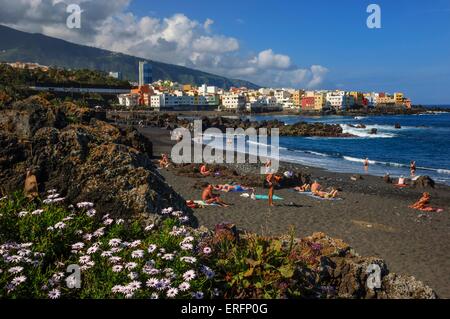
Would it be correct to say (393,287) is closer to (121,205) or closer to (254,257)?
(254,257)

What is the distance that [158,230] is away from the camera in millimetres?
4742

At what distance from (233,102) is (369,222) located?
154 meters

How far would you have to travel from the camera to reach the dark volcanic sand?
1017cm

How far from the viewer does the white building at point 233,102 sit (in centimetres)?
16412

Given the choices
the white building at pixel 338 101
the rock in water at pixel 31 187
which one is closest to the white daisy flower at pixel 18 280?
the rock in water at pixel 31 187

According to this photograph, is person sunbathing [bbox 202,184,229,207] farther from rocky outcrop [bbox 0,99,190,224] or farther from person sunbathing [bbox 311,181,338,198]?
rocky outcrop [bbox 0,99,190,224]

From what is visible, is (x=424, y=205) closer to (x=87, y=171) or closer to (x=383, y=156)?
(x=87, y=171)

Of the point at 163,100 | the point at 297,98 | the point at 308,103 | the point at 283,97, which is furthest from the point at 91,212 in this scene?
the point at 283,97

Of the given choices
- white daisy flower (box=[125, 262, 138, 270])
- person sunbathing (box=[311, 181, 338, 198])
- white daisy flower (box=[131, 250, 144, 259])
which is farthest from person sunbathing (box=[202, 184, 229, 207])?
white daisy flower (box=[125, 262, 138, 270])

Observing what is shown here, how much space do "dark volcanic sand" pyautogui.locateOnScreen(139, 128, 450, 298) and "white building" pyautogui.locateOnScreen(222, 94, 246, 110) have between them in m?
144

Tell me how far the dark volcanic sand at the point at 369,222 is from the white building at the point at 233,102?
144 metres
